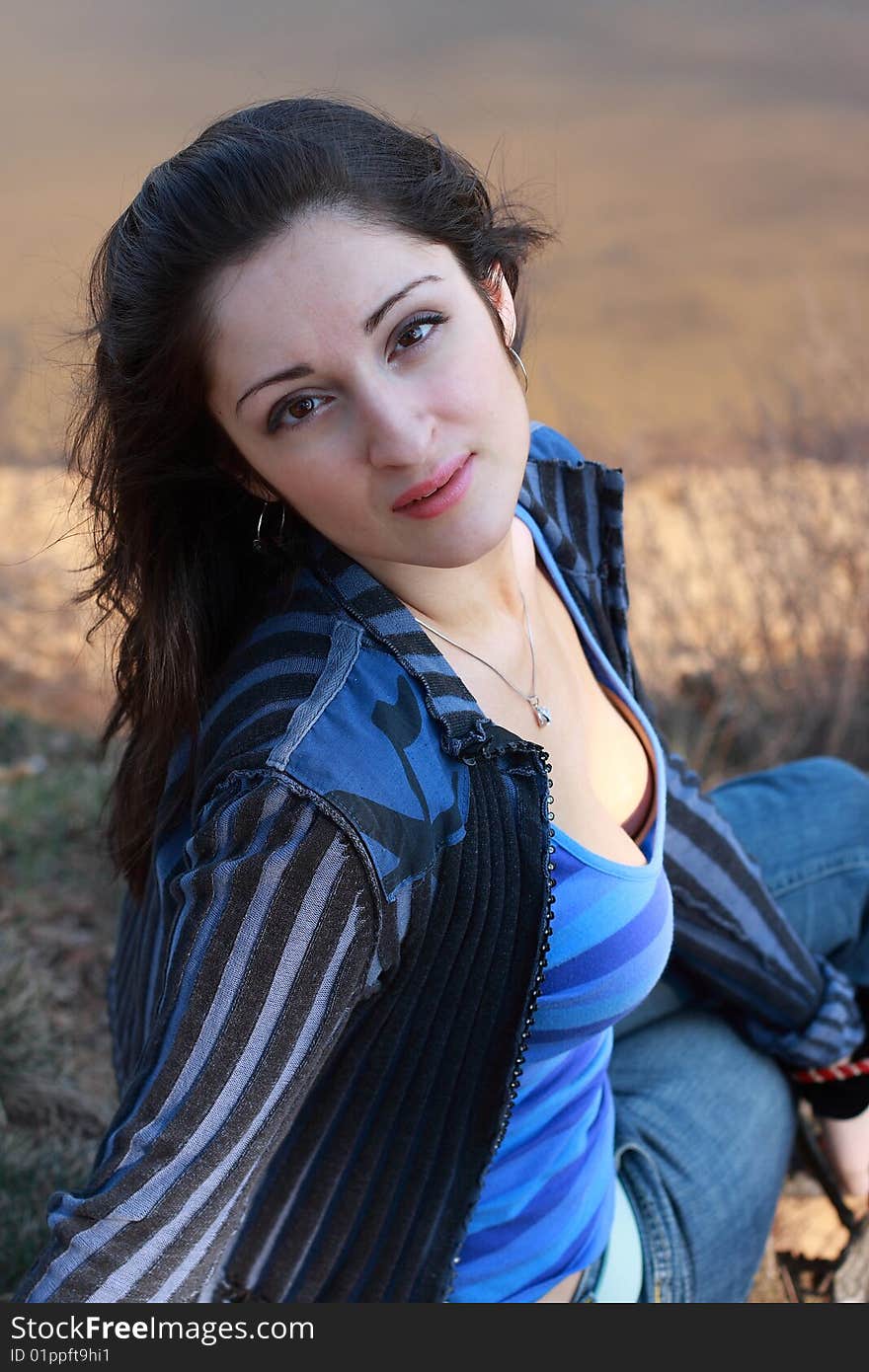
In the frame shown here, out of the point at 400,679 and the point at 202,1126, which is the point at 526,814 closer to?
the point at 400,679

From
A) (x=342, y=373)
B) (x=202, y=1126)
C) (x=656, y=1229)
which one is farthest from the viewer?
(x=656, y=1229)

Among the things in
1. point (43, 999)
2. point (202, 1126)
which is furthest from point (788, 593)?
point (202, 1126)

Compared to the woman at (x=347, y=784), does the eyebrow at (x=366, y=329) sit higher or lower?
higher

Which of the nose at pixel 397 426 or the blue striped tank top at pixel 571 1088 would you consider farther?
the blue striped tank top at pixel 571 1088

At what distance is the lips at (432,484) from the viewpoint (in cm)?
149

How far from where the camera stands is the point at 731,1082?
223 cm

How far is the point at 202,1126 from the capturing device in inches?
48.7

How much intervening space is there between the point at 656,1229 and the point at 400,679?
106 cm

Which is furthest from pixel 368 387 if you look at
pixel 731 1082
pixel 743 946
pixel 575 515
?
pixel 731 1082

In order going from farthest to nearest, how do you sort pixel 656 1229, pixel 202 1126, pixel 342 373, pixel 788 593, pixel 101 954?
1. pixel 788 593
2. pixel 101 954
3. pixel 656 1229
4. pixel 342 373
5. pixel 202 1126

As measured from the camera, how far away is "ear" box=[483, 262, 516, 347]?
1.65m

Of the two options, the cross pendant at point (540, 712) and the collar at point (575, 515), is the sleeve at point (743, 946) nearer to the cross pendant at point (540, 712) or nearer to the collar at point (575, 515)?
the collar at point (575, 515)

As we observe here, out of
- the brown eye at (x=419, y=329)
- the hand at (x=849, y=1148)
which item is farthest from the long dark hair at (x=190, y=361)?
the hand at (x=849, y=1148)

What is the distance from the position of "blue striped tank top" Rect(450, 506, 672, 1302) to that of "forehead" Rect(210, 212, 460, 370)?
64 cm
